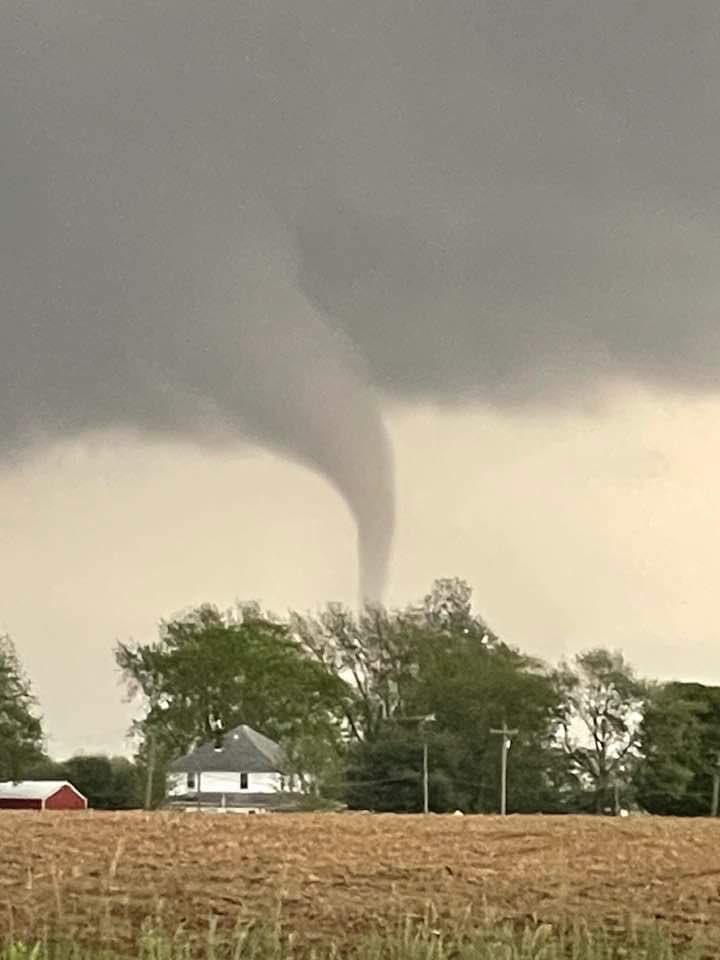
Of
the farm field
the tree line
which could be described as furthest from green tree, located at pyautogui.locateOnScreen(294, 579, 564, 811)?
the farm field

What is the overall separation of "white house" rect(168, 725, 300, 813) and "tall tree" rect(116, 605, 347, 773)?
0.90 m

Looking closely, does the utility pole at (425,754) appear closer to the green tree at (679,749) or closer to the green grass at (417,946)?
the green tree at (679,749)

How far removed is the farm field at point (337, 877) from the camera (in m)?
17.0

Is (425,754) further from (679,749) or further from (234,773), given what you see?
(234,773)

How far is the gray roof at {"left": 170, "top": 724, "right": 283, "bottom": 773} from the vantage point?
53.9 metres

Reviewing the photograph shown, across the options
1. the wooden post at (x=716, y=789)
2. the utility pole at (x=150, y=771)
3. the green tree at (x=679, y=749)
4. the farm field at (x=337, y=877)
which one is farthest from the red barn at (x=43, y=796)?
the farm field at (x=337, y=877)

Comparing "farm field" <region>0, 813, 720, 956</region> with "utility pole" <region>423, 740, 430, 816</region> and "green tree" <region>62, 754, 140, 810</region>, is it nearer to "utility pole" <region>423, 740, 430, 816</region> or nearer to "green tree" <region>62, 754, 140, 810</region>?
"utility pole" <region>423, 740, 430, 816</region>

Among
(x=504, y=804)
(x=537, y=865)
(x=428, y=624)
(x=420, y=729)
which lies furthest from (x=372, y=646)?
(x=537, y=865)

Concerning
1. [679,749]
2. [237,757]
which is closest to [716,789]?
[679,749]

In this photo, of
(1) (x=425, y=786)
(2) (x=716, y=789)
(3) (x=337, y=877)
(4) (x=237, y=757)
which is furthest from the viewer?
(4) (x=237, y=757)

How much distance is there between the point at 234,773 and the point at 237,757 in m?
0.53

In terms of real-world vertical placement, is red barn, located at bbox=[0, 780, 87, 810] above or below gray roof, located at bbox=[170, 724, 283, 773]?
below

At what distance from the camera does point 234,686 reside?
57.9m

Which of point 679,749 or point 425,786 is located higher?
point 679,749
